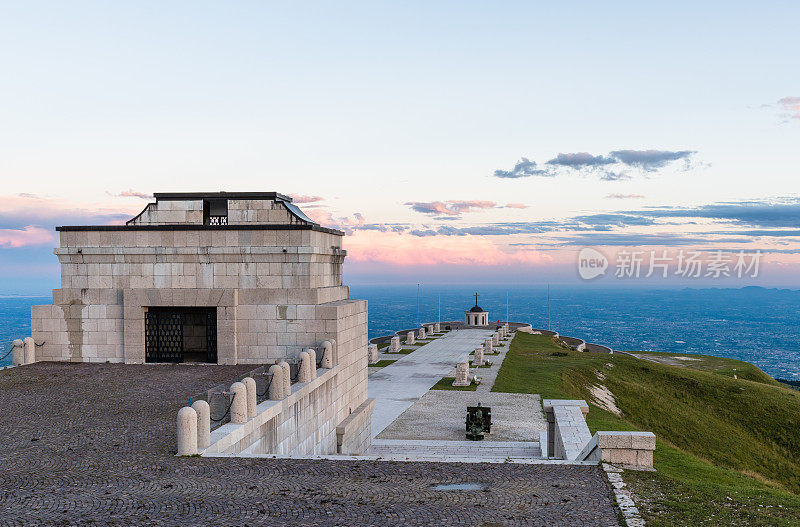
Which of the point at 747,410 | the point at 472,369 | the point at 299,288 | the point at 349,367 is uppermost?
the point at 299,288

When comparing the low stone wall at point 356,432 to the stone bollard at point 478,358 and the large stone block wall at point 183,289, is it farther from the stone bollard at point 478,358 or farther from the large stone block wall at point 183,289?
the stone bollard at point 478,358

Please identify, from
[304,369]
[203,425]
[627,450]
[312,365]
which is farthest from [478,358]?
[203,425]

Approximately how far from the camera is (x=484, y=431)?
75.0ft

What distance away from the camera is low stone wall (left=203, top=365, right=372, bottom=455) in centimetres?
1184

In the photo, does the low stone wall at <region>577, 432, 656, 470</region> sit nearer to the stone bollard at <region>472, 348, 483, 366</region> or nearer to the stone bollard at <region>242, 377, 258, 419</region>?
the stone bollard at <region>242, 377, 258, 419</region>

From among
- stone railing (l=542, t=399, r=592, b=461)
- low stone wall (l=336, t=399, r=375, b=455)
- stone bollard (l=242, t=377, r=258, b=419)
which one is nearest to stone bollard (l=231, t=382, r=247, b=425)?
stone bollard (l=242, t=377, r=258, b=419)

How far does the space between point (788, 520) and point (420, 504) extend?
573 cm

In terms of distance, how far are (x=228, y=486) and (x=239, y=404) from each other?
2753mm

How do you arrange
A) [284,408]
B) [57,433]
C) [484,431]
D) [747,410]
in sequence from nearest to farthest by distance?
1. [57,433]
2. [284,408]
3. [484,431]
4. [747,410]

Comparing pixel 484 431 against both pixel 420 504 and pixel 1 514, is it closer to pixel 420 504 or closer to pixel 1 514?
pixel 420 504

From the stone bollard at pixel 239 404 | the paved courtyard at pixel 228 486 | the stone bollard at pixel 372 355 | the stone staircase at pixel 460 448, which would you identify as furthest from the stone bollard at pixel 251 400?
the stone bollard at pixel 372 355

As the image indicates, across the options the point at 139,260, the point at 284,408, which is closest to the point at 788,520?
the point at 284,408

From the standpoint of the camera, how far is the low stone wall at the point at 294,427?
38.8ft

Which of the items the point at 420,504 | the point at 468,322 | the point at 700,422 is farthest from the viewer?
the point at 468,322
